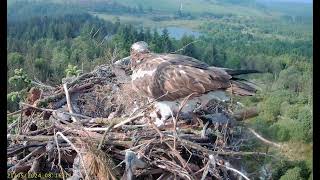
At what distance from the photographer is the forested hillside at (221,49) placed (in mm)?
2889

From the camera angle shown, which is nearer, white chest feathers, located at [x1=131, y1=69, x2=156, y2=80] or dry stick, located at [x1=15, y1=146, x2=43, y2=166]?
dry stick, located at [x1=15, y1=146, x2=43, y2=166]

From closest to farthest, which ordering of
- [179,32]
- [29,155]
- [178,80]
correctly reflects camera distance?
[29,155], [178,80], [179,32]

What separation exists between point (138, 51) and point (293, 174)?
3.50ft

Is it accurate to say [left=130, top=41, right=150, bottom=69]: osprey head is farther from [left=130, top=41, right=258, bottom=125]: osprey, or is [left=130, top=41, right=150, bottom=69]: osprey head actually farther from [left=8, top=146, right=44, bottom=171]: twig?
[left=8, top=146, right=44, bottom=171]: twig

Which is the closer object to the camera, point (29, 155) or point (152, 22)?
point (29, 155)

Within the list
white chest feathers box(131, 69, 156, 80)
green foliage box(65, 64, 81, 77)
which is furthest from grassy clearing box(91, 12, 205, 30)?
green foliage box(65, 64, 81, 77)

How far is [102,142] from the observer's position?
2777 mm

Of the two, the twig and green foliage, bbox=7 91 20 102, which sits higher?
green foliage, bbox=7 91 20 102

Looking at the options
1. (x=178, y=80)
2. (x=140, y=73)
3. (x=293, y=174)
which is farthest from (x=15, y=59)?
(x=293, y=174)

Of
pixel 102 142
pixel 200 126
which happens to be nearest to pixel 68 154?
pixel 102 142

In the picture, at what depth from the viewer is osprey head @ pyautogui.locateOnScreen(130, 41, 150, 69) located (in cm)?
314

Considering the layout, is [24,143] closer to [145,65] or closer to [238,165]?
[145,65]

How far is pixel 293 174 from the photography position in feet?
9.38

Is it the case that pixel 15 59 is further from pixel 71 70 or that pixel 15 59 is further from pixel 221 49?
pixel 221 49
